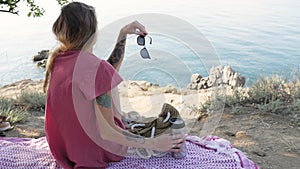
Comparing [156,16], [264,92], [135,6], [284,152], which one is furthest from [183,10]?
[156,16]

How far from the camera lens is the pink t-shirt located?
5.82ft

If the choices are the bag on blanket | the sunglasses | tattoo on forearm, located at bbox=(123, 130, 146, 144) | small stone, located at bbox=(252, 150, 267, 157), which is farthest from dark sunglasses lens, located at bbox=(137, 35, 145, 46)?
small stone, located at bbox=(252, 150, 267, 157)

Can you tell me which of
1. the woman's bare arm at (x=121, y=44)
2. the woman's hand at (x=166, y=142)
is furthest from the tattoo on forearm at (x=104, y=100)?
the woman's bare arm at (x=121, y=44)

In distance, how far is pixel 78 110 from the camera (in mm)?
1817

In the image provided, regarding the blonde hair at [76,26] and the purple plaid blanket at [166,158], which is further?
the purple plaid blanket at [166,158]

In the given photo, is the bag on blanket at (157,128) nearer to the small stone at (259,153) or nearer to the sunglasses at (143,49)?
the sunglasses at (143,49)

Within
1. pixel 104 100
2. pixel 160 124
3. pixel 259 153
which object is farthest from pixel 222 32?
pixel 104 100

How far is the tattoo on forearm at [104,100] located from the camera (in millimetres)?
1781

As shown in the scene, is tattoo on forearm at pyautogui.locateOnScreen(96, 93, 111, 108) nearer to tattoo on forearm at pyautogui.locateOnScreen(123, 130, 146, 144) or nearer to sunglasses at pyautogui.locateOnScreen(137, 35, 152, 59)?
tattoo on forearm at pyautogui.locateOnScreen(123, 130, 146, 144)

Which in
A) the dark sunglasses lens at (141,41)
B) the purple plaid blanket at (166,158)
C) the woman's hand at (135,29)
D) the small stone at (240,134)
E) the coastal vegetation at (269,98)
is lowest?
the small stone at (240,134)

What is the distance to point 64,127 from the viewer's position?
191 cm

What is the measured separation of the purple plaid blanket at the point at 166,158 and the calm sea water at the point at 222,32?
1.71 meters

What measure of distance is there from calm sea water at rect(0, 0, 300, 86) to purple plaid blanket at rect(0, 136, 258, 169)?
1.71m

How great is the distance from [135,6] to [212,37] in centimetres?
121
